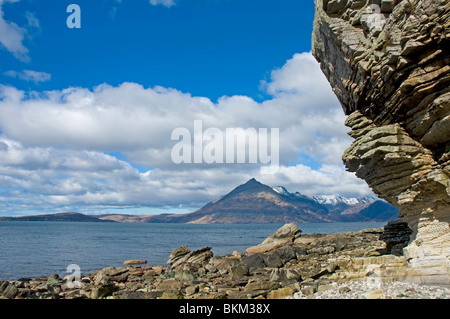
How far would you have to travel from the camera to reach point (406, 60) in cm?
1670

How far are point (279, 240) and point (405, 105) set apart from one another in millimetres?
37750

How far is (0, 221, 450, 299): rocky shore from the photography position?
18.6 metres

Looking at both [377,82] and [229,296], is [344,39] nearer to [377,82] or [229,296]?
[377,82]

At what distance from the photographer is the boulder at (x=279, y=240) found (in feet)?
165

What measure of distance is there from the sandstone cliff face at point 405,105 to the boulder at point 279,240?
30.9m

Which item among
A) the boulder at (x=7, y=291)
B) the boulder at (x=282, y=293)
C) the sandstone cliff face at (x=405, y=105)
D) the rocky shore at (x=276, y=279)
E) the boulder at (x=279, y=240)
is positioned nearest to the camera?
the sandstone cliff face at (x=405, y=105)

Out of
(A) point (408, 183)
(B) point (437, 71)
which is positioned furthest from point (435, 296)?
(B) point (437, 71)

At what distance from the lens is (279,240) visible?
52.1 metres

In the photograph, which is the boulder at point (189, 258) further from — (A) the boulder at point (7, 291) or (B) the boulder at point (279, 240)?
(A) the boulder at point (7, 291)

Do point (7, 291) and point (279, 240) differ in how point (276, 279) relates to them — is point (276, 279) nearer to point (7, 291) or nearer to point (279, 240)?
point (7, 291)

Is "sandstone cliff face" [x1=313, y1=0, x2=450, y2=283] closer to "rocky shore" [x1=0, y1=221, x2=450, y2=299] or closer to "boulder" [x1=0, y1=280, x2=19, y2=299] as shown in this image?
"rocky shore" [x1=0, y1=221, x2=450, y2=299]

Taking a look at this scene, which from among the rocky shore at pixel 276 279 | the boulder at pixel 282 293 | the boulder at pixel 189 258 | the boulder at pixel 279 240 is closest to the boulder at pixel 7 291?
the rocky shore at pixel 276 279

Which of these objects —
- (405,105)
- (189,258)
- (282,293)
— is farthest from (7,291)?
(405,105)

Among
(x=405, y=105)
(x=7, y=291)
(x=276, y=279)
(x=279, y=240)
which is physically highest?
(x=405, y=105)
